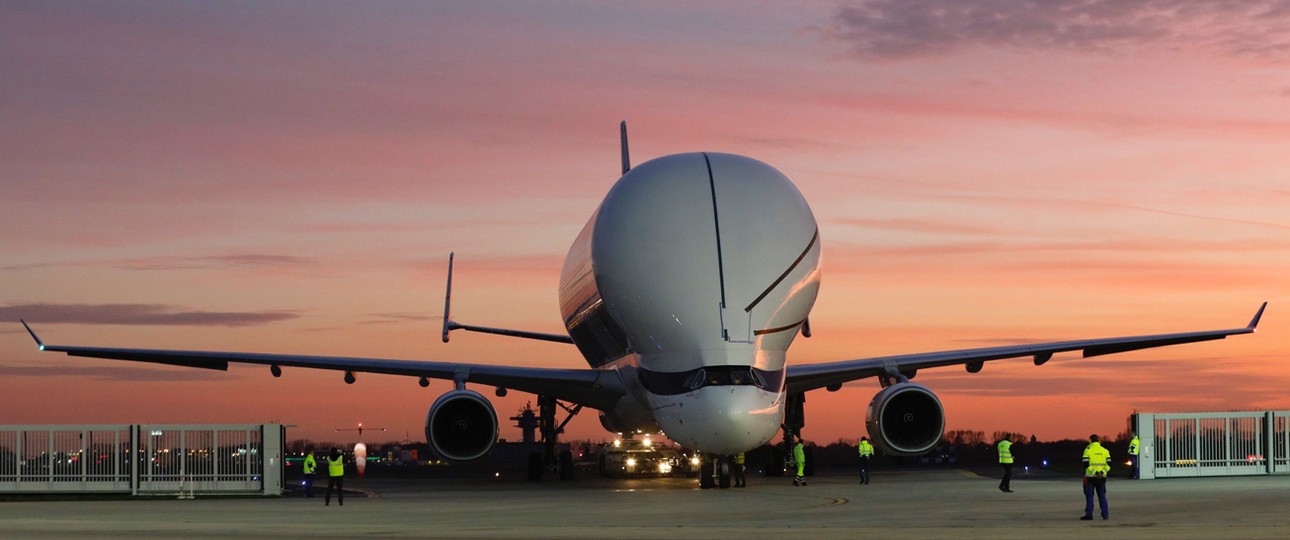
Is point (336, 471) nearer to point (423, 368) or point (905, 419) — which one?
point (423, 368)

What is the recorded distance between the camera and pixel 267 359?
32719 mm

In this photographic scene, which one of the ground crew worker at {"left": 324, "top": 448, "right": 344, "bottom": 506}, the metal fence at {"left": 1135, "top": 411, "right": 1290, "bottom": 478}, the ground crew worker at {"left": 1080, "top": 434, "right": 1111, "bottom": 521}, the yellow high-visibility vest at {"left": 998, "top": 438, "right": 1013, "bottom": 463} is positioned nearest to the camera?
the ground crew worker at {"left": 1080, "top": 434, "right": 1111, "bottom": 521}

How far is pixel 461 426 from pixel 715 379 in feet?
20.7

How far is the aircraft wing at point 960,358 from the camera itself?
3142 cm

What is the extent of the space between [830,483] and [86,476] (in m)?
15.9

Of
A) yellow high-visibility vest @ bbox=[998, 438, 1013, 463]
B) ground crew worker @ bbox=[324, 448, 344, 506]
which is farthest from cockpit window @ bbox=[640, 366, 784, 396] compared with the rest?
ground crew worker @ bbox=[324, 448, 344, 506]

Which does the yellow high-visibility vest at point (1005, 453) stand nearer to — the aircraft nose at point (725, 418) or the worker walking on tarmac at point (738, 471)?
the worker walking on tarmac at point (738, 471)

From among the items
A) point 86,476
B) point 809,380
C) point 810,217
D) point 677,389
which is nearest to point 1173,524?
point 677,389

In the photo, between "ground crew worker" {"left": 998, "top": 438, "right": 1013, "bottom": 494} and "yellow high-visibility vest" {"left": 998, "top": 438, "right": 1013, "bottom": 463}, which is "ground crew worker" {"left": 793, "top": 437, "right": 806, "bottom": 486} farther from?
"yellow high-visibility vest" {"left": 998, "top": 438, "right": 1013, "bottom": 463}

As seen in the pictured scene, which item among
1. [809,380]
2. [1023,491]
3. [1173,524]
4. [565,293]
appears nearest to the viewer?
[1173,524]

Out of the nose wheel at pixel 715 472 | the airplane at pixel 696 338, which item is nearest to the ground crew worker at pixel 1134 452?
the airplane at pixel 696 338

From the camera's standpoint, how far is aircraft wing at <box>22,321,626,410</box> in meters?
31.9

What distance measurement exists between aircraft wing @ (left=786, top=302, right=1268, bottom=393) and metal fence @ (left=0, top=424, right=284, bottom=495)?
444 inches

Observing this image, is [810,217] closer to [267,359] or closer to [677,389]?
[677,389]
